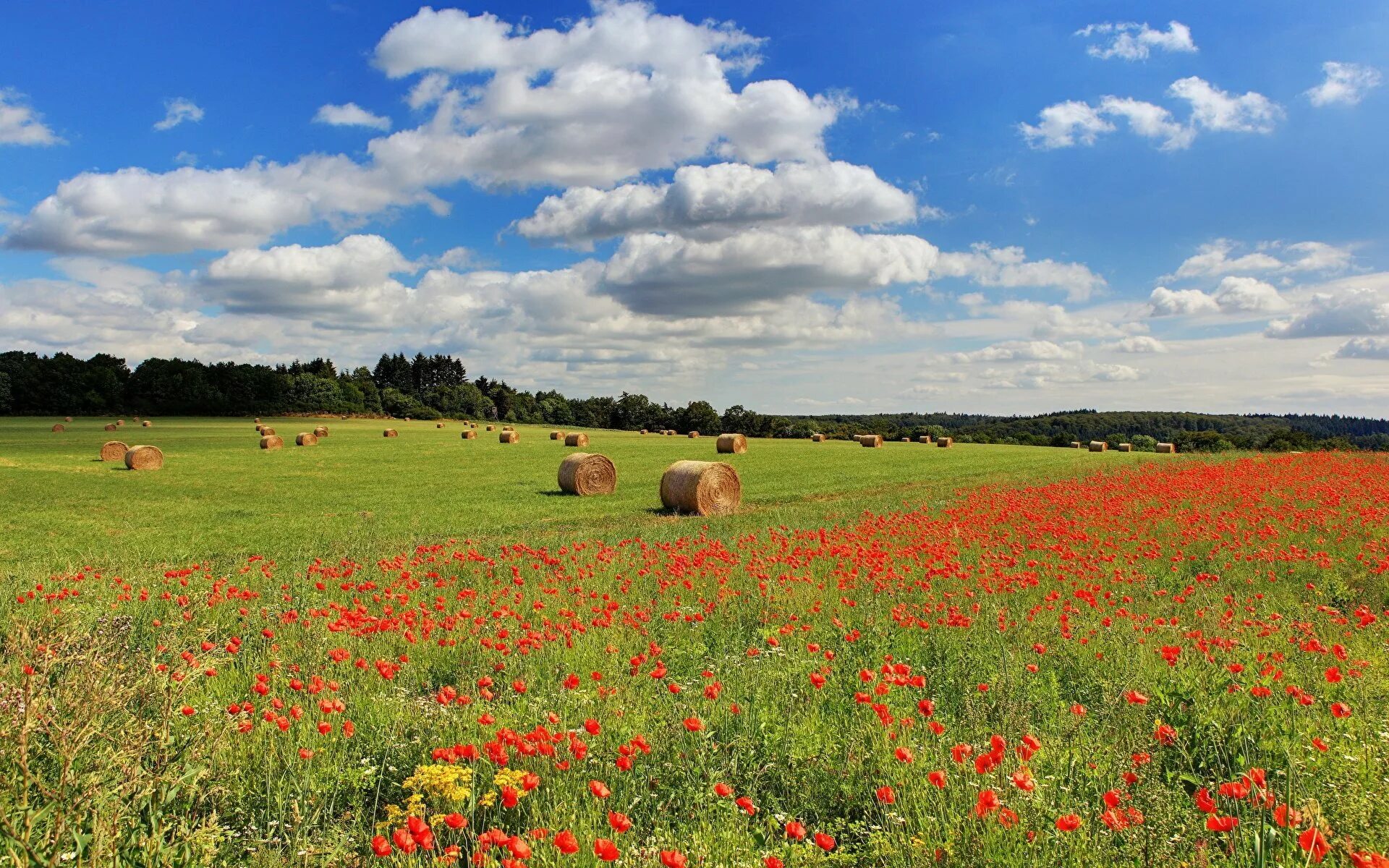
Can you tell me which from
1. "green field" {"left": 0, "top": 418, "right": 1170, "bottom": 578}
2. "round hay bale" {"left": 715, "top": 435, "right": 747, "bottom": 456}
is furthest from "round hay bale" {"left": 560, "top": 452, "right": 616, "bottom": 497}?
"round hay bale" {"left": 715, "top": 435, "right": 747, "bottom": 456}

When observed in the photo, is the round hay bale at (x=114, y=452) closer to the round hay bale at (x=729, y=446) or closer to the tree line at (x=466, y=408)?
the round hay bale at (x=729, y=446)

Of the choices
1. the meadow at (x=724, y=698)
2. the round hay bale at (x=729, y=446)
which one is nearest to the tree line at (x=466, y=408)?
the round hay bale at (x=729, y=446)

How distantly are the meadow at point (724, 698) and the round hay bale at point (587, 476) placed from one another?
1328cm

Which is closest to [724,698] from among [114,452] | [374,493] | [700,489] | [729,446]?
[700,489]

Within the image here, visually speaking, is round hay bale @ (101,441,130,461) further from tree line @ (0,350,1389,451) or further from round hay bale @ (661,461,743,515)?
tree line @ (0,350,1389,451)

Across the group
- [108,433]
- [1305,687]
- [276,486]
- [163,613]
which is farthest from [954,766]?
[108,433]

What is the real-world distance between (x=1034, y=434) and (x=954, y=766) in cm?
10369

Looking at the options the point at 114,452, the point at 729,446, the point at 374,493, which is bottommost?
the point at 374,493

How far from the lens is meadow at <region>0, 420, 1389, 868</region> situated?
396 centimetres

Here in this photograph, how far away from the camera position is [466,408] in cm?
14425

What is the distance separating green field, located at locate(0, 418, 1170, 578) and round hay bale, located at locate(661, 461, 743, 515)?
75 cm

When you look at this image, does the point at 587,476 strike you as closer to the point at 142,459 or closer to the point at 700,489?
the point at 700,489

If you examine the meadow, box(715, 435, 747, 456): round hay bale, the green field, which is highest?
box(715, 435, 747, 456): round hay bale

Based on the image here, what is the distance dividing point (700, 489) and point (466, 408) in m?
128
